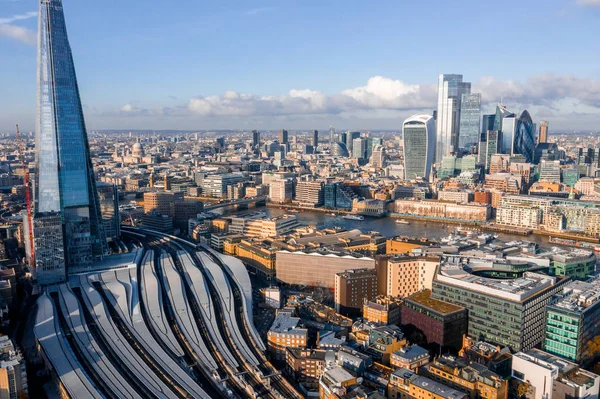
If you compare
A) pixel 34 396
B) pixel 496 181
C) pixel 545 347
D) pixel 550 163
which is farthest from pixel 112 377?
pixel 550 163

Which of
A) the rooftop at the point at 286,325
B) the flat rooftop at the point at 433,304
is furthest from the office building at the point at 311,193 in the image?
the rooftop at the point at 286,325

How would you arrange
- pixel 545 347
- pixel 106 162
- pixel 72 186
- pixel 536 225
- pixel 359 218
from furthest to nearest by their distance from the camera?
pixel 106 162 < pixel 359 218 < pixel 536 225 < pixel 72 186 < pixel 545 347

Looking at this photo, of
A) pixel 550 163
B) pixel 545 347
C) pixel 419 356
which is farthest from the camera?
pixel 550 163

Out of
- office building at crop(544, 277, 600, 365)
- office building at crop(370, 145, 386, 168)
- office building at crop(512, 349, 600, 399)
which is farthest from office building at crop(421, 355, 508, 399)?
office building at crop(370, 145, 386, 168)

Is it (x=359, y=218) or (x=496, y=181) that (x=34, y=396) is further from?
(x=496, y=181)

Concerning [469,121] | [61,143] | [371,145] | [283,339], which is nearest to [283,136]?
[371,145]

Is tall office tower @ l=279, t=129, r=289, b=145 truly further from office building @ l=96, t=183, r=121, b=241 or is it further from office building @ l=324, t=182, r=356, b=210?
office building @ l=96, t=183, r=121, b=241

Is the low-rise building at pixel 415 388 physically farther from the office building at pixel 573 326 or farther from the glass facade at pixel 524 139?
the glass facade at pixel 524 139
